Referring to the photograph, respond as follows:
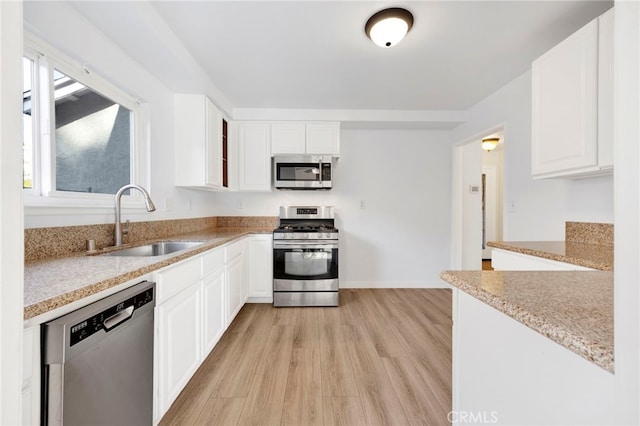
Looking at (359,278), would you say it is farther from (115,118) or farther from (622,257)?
(622,257)

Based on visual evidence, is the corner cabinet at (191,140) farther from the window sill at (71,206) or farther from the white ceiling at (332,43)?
the window sill at (71,206)

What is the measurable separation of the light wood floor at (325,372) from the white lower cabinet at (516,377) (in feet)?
2.44

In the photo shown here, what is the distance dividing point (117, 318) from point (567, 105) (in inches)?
98.2

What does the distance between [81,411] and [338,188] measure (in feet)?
10.3

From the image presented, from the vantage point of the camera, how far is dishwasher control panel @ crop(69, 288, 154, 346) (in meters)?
0.80

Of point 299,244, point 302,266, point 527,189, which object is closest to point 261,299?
point 302,266

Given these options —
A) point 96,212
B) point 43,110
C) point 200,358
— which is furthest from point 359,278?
point 43,110

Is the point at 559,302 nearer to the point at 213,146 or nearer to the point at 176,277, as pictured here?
the point at 176,277

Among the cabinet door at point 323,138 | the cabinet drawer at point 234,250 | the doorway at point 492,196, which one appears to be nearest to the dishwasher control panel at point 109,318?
the cabinet drawer at point 234,250

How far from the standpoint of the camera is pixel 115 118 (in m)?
1.88

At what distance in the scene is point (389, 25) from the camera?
1.63 meters

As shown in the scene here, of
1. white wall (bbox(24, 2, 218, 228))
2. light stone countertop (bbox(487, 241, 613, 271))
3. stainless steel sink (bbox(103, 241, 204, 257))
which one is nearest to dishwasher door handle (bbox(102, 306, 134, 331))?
white wall (bbox(24, 2, 218, 228))

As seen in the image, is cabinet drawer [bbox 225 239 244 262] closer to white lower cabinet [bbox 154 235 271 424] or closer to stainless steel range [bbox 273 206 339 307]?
white lower cabinet [bbox 154 235 271 424]

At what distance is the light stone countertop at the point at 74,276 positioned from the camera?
0.74 meters
